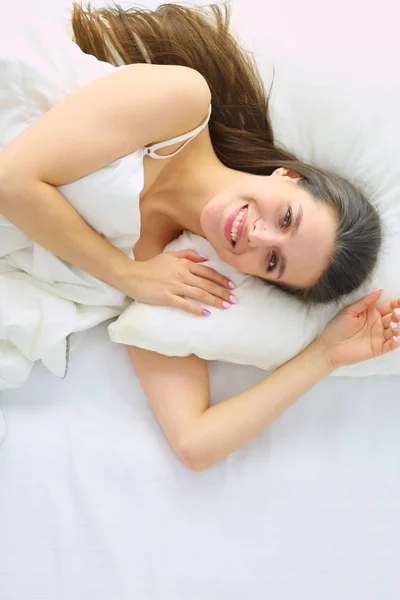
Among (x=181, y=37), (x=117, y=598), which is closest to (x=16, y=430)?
(x=117, y=598)

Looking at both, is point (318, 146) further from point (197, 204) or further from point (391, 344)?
point (391, 344)

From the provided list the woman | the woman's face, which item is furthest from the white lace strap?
the woman's face

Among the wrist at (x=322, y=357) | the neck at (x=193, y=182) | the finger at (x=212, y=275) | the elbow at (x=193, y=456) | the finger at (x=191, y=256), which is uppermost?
the neck at (x=193, y=182)

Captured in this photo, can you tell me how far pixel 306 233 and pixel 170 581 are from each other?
2.64 ft

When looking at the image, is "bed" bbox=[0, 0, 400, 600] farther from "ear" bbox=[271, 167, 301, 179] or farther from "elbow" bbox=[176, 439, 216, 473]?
"ear" bbox=[271, 167, 301, 179]

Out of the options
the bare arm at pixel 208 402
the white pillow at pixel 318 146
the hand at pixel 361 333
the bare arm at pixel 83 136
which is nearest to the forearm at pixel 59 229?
the bare arm at pixel 83 136

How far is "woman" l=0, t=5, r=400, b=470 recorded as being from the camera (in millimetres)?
1146

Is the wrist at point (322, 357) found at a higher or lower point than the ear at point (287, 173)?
lower

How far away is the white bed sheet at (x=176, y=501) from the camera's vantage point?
128 cm

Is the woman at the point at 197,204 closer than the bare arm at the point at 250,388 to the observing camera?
Yes

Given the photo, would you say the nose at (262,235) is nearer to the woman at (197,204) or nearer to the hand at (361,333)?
the woman at (197,204)

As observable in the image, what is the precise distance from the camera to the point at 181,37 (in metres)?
1.35

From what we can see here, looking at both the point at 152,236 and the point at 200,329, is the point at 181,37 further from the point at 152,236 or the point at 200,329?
the point at 200,329

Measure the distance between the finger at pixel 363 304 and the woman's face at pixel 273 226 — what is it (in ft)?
0.44
